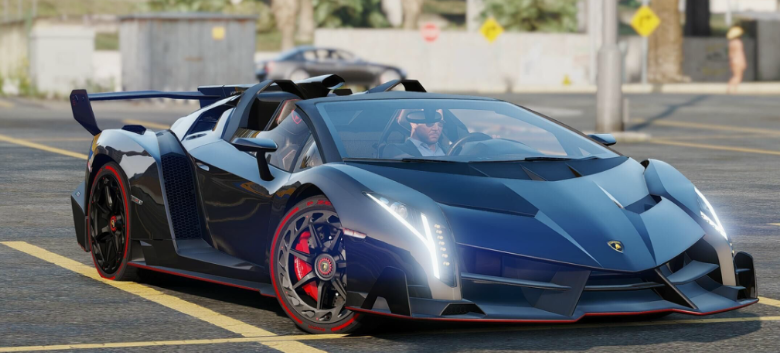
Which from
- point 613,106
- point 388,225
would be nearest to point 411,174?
point 388,225

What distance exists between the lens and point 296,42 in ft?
211

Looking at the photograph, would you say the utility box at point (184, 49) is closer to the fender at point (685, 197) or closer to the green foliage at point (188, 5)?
the fender at point (685, 197)

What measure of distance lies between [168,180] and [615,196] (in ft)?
8.30

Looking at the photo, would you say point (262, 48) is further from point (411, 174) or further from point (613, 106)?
point (411, 174)

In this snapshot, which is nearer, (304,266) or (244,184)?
(304,266)

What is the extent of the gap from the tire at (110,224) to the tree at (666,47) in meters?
38.5

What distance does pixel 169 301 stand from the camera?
7184 millimetres

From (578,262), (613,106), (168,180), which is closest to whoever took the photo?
(578,262)

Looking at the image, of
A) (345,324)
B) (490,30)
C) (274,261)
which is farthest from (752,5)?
(345,324)

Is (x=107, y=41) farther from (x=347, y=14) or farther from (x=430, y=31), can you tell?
(x=430, y=31)

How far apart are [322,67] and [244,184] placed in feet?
116

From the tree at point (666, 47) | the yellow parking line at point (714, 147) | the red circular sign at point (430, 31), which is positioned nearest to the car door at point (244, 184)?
the yellow parking line at point (714, 147)

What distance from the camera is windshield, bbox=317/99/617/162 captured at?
22.3 ft

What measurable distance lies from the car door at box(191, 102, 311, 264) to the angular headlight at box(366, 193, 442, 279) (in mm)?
829
